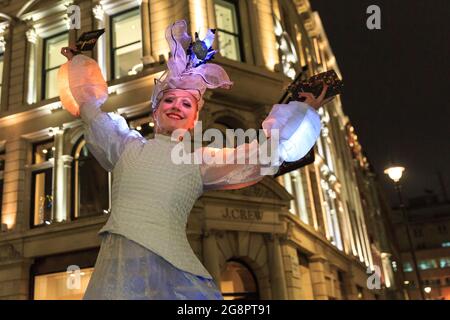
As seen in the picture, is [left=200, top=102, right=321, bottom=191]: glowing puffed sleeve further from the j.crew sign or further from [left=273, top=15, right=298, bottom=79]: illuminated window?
[left=273, top=15, right=298, bottom=79]: illuminated window

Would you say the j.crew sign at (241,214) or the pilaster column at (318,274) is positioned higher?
the j.crew sign at (241,214)

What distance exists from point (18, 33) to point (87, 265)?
9.34 metres

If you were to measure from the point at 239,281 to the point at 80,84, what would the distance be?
1045 cm

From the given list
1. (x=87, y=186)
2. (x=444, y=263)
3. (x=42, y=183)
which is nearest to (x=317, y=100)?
(x=87, y=186)

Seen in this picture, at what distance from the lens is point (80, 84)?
340cm

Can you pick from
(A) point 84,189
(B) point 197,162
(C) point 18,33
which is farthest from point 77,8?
(B) point 197,162

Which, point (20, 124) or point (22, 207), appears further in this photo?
point (20, 124)

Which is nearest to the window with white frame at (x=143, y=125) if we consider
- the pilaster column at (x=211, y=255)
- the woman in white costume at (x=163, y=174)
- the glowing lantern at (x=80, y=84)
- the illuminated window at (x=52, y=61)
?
the pilaster column at (x=211, y=255)

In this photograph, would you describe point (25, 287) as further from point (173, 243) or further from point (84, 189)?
point (173, 243)

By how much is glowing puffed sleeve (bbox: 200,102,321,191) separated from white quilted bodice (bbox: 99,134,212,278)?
153 mm

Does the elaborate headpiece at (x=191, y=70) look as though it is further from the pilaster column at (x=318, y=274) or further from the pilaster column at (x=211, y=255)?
the pilaster column at (x=318, y=274)

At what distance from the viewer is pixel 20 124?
15.2m

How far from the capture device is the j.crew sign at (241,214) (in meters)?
12.4

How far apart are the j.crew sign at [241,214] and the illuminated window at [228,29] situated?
514 cm
